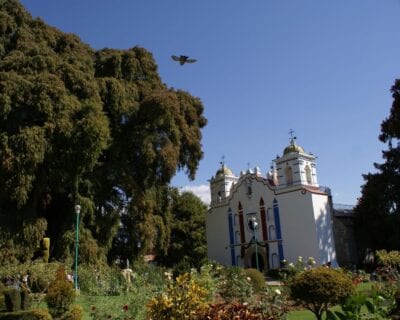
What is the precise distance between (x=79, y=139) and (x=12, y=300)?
8090 mm

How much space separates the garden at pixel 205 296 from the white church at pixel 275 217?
39.0 feet

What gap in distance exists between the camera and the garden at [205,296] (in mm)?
4258

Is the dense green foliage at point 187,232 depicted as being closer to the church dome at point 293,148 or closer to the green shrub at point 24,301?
the church dome at point 293,148

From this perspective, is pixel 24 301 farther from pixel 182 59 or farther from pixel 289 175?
pixel 289 175

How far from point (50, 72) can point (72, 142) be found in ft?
11.6

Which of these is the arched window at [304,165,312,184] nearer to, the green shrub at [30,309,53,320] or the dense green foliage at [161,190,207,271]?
the dense green foliage at [161,190,207,271]

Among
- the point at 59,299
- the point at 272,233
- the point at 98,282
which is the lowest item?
the point at 59,299

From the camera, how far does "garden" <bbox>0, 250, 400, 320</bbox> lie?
168 inches

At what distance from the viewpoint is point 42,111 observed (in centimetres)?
1756

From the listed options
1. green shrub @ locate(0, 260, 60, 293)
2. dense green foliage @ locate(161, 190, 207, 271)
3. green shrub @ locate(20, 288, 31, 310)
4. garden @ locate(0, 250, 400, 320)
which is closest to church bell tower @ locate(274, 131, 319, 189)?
dense green foliage @ locate(161, 190, 207, 271)

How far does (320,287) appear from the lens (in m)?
7.55

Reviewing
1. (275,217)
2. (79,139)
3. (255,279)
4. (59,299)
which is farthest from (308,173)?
(59,299)

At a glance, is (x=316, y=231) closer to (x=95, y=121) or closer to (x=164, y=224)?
(x=164, y=224)

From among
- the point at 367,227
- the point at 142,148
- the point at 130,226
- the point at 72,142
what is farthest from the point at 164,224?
the point at 367,227
